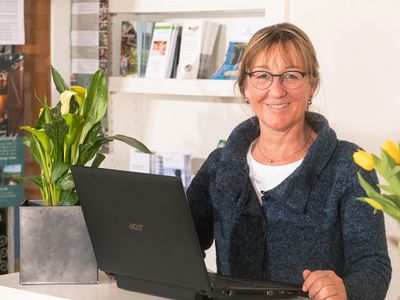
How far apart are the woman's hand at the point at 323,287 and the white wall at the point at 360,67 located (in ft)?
4.17

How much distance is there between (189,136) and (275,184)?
1.61 m

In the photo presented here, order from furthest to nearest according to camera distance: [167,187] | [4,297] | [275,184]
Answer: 1. [275,184]
2. [4,297]
3. [167,187]

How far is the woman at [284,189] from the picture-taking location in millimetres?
2322

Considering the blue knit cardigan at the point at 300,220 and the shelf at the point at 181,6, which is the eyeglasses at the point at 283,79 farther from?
the shelf at the point at 181,6

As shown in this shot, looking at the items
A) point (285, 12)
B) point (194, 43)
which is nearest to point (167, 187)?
point (285, 12)

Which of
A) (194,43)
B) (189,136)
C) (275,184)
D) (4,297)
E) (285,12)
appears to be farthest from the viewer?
(189,136)

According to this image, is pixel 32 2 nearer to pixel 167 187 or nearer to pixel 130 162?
pixel 130 162

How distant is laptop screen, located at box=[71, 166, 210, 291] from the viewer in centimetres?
190

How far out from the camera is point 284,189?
7.81 feet

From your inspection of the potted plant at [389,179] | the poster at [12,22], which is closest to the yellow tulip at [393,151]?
the potted plant at [389,179]

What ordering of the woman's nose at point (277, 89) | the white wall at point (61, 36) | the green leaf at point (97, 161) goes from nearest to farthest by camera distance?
the green leaf at point (97, 161), the woman's nose at point (277, 89), the white wall at point (61, 36)

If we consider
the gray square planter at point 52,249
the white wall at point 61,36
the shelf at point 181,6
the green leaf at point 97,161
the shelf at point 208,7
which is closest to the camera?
the gray square planter at point 52,249

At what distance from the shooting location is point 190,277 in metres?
1.93

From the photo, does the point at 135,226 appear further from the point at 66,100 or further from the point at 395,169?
the point at 395,169
